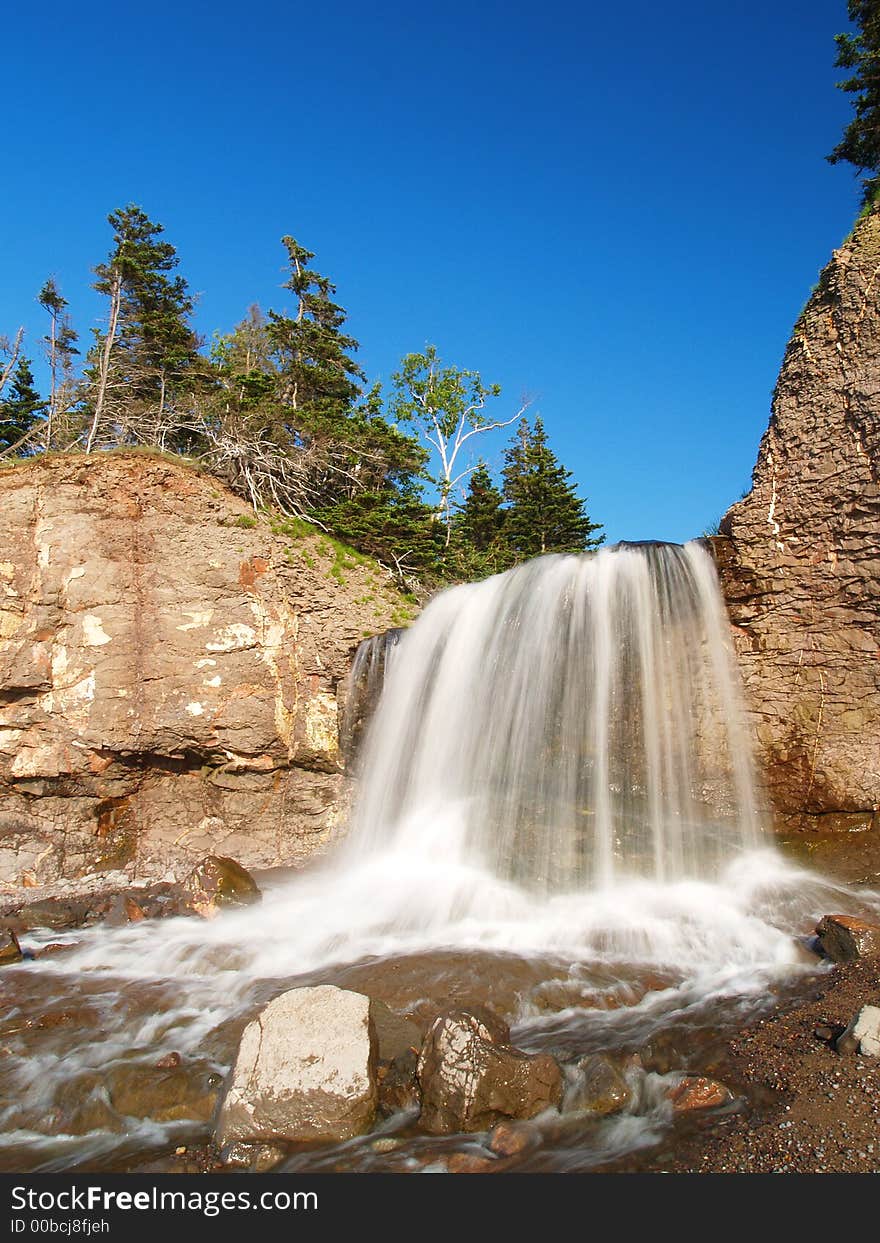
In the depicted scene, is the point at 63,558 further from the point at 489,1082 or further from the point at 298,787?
the point at 489,1082

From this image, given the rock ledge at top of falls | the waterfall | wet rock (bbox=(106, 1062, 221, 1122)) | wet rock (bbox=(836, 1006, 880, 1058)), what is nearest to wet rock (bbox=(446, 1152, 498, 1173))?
wet rock (bbox=(106, 1062, 221, 1122))

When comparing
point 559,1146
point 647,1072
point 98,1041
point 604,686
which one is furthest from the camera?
point 604,686

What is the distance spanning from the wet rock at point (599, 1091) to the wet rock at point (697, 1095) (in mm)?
359

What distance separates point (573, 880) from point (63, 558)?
39.0 feet

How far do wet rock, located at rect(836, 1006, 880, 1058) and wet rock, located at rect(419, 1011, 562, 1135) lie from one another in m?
2.21

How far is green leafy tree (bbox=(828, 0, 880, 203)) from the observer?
15164 mm

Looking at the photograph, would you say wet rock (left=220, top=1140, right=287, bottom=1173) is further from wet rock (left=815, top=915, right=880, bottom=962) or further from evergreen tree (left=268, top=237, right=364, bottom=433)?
evergreen tree (left=268, top=237, right=364, bottom=433)

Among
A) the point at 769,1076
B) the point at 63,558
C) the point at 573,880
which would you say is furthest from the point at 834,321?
the point at 63,558

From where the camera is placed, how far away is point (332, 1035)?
509 cm

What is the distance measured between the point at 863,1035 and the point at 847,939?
2.48 metres

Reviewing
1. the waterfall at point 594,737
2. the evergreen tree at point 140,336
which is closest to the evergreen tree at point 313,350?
the evergreen tree at point 140,336

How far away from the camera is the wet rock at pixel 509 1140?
439 cm

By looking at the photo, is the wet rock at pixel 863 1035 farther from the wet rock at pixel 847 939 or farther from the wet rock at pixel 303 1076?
the wet rock at pixel 303 1076

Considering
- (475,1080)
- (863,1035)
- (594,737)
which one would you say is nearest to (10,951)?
(475,1080)
